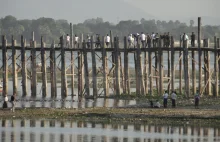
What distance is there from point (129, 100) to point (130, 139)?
51.8 feet

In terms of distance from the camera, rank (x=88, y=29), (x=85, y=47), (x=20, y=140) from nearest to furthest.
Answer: (x=20, y=140)
(x=85, y=47)
(x=88, y=29)

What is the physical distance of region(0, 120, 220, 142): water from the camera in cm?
4016

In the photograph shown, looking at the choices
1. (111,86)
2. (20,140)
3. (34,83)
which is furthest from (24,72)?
(20,140)

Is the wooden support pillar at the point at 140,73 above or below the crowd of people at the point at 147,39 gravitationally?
below

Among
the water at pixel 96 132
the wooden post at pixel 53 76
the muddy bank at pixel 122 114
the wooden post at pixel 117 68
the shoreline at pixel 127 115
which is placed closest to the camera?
the water at pixel 96 132

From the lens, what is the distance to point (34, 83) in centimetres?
6084

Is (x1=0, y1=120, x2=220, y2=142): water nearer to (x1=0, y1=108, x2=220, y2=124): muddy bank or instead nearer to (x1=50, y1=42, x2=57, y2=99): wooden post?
(x1=0, y1=108, x2=220, y2=124): muddy bank

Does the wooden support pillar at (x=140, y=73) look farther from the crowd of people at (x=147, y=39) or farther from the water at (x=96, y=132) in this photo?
the water at (x=96, y=132)

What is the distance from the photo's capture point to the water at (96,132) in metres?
40.2

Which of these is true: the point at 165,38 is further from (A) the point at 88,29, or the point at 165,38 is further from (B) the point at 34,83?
(A) the point at 88,29

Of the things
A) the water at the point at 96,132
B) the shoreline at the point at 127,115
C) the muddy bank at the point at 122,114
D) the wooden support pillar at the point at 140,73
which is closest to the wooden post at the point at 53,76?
the wooden support pillar at the point at 140,73

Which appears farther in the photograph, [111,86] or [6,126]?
[111,86]

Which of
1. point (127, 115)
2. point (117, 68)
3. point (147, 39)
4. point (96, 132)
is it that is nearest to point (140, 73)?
point (117, 68)

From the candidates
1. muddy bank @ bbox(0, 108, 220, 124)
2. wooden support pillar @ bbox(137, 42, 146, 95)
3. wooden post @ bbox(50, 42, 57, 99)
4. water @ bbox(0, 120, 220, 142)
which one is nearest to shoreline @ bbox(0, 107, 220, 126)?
muddy bank @ bbox(0, 108, 220, 124)
